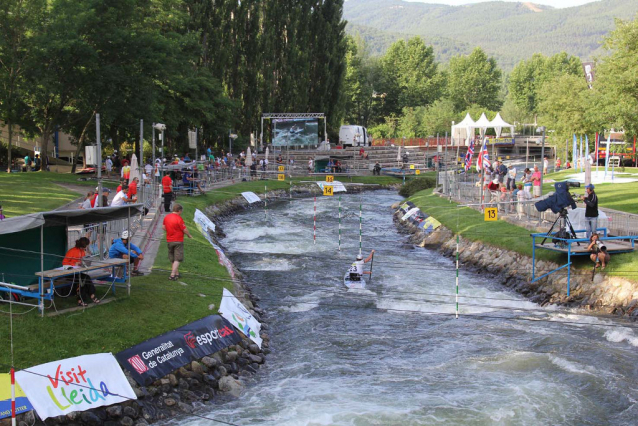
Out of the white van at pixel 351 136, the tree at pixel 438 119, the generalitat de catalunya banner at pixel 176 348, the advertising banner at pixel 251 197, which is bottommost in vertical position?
the generalitat de catalunya banner at pixel 176 348

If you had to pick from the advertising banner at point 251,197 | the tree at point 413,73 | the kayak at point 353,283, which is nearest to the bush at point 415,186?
the advertising banner at point 251,197

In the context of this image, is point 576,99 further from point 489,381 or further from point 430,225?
point 489,381

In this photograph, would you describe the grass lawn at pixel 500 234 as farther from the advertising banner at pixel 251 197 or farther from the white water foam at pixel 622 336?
the advertising banner at pixel 251 197

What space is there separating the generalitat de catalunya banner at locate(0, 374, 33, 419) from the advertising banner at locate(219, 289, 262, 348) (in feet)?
22.7

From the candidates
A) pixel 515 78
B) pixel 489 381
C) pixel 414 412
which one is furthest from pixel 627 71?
pixel 515 78

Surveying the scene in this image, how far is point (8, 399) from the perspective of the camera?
12172 mm

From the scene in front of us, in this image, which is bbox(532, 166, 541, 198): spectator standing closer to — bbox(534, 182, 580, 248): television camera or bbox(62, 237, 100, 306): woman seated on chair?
bbox(534, 182, 580, 248): television camera

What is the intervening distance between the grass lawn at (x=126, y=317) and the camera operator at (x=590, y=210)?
42.5 ft

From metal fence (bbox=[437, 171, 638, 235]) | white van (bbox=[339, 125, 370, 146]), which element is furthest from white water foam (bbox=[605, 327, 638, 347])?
white van (bbox=[339, 125, 370, 146])

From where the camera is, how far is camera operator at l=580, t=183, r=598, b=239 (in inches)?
926

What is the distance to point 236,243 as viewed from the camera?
118 ft

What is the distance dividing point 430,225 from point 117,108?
965 inches

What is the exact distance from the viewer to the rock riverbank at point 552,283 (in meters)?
21.8

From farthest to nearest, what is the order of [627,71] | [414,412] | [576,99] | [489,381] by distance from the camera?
[576,99] → [627,71] → [489,381] → [414,412]
